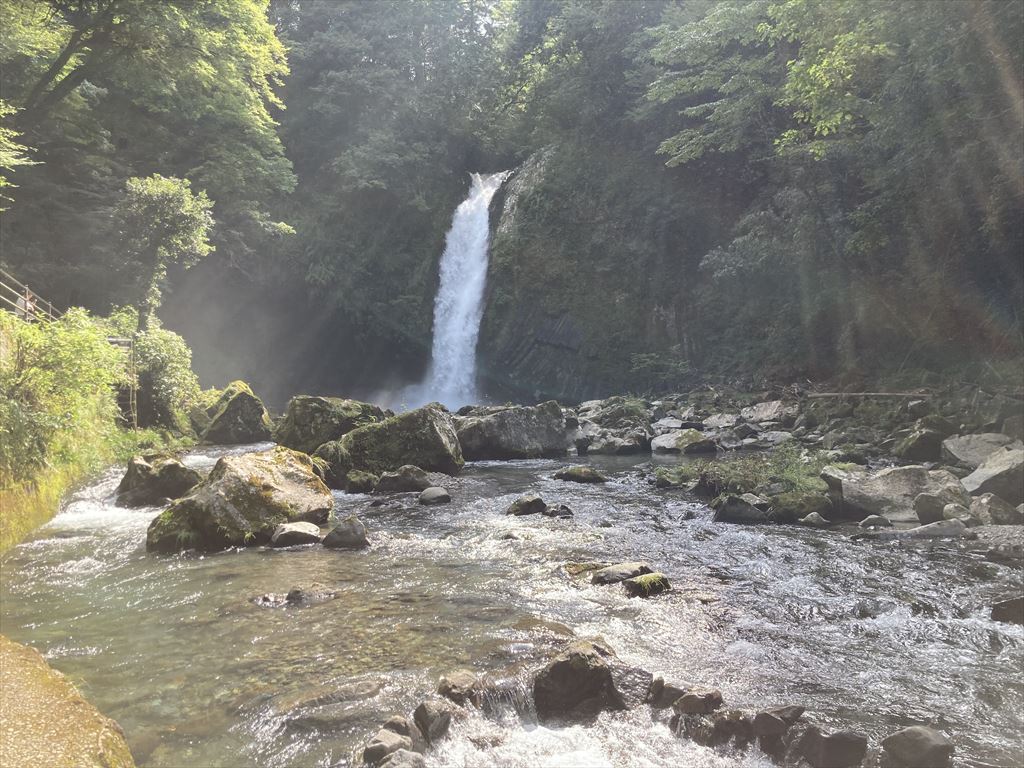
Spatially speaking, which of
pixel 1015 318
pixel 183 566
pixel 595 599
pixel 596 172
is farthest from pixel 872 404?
pixel 596 172

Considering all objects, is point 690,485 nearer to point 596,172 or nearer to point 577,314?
point 577,314

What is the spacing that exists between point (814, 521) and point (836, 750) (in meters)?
5.28

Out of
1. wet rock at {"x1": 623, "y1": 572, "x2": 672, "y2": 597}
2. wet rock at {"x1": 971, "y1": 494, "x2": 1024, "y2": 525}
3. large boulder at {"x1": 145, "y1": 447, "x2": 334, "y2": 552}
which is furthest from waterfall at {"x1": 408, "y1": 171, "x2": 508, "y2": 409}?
wet rock at {"x1": 623, "y1": 572, "x2": 672, "y2": 597}

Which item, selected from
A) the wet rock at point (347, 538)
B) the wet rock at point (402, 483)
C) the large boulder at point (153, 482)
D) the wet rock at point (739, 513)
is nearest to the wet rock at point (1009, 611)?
the wet rock at point (739, 513)

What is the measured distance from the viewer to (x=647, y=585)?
5496 millimetres

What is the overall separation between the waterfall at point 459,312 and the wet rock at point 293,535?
63.1 ft

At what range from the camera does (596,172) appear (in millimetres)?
28531

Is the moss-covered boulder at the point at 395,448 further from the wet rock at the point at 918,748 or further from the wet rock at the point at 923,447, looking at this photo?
the wet rock at the point at 918,748

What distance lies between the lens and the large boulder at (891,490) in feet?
26.2

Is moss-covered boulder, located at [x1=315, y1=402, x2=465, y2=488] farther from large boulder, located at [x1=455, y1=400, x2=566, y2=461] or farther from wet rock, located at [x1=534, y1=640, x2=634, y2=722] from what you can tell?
wet rock, located at [x1=534, y1=640, x2=634, y2=722]

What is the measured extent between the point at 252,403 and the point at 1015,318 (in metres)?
19.5

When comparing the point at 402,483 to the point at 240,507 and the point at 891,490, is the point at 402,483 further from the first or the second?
the point at 891,490

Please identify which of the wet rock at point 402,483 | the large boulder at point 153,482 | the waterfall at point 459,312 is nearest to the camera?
the large boulder at point 153,482

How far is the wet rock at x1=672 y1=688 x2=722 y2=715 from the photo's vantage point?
11.4 ft
